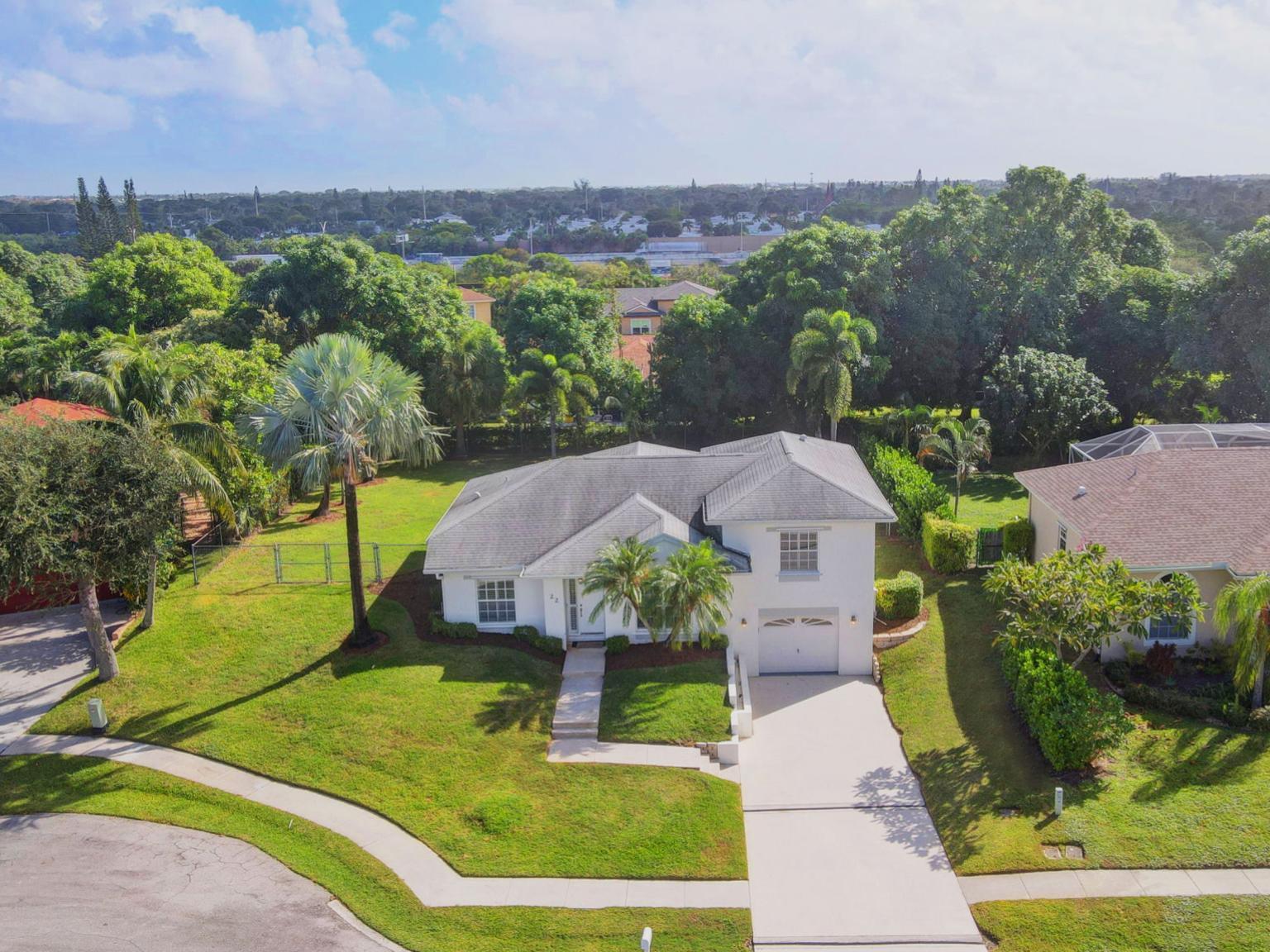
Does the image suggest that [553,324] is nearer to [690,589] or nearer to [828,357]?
[828,357]

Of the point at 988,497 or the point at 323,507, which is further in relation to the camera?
the point at 988,497

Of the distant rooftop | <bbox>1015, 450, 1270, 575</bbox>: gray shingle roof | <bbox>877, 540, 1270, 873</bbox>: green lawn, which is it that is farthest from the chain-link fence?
the distant rooftop

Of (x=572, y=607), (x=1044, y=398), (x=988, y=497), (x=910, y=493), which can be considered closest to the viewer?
(x=572, y=607)


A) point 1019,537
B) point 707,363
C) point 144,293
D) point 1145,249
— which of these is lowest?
point 1019,537

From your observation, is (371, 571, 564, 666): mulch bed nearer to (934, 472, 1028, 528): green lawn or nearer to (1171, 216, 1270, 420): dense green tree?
(934, 472, 1028, 528): green lawn

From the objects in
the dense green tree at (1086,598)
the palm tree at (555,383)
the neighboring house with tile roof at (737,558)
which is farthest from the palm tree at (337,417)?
the palm tree at (555,383)

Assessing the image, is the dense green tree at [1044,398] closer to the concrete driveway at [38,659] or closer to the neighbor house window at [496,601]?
the neighbor house window at [496,601]

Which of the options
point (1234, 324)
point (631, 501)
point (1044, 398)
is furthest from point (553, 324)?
point (1234, 324)
